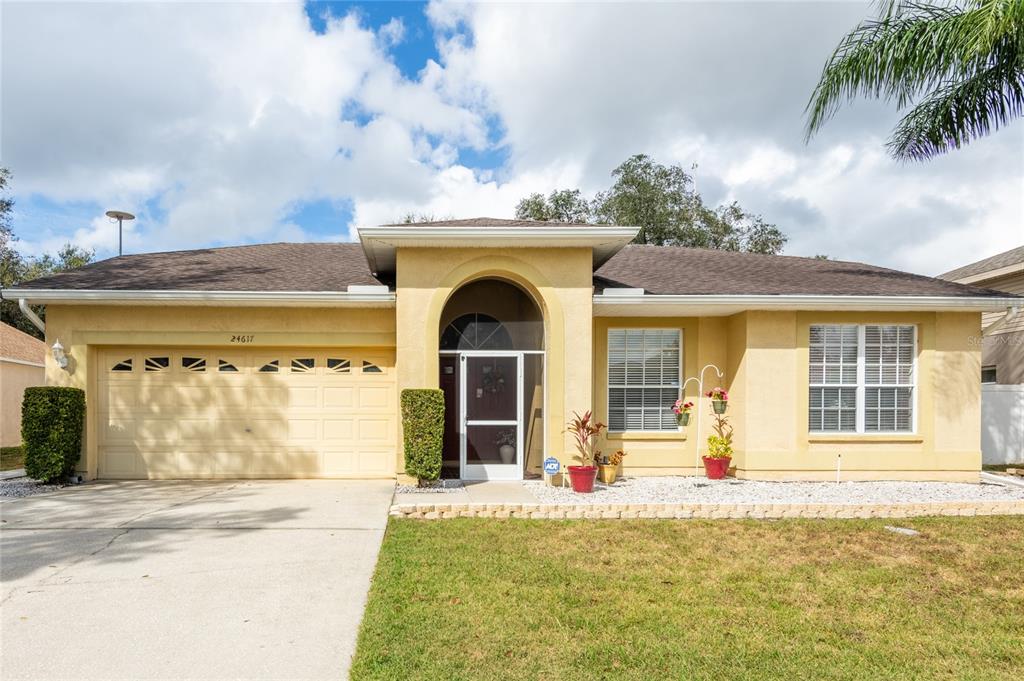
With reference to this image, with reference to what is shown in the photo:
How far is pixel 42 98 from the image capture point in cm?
1529

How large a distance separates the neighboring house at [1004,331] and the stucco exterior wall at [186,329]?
50.4 ft

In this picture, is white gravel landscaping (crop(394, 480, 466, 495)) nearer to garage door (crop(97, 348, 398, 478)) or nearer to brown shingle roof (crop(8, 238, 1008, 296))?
garage door (crop(97, 348, 398, 478))

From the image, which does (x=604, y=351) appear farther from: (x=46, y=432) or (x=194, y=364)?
(x=46, y=432)

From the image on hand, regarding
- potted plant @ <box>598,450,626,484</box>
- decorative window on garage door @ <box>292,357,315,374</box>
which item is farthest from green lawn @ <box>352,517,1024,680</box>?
decorative window on garage door @ <box>292,357,315,374</box>

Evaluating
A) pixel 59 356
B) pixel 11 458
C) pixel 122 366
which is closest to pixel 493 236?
pixel 122 366

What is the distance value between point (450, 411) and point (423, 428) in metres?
1.88

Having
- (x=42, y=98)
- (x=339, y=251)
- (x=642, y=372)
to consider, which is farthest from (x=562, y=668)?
(x=42, y=98)

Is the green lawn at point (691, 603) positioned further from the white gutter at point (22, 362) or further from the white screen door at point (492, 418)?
the white gutter at point (22, 362)

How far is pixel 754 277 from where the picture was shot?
12.5m

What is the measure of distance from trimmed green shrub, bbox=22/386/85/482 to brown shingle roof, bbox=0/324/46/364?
1003 centimetres

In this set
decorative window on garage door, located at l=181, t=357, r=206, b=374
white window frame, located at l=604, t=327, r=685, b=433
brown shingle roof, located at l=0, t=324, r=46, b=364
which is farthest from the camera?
brown shingle roof, located at l=0, t=324, r=46, b=364

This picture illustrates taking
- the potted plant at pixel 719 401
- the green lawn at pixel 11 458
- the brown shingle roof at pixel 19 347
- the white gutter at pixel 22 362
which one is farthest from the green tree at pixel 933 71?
the brown shingle roof at pixel 19 347

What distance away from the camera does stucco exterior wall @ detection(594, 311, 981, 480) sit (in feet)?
36.7

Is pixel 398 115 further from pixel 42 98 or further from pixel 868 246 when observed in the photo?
pixel 868 246
